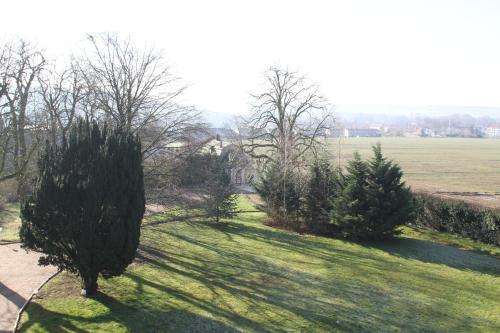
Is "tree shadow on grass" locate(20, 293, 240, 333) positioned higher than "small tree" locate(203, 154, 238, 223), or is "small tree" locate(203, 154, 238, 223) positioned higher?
"small tree" locate(203, 154, 238, 223)

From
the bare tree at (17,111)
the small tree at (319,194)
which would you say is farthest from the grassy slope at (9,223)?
the small tree at (319,194)

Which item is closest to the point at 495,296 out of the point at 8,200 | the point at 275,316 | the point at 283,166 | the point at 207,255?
the point at 275,316

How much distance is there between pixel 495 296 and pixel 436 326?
4.58 metres

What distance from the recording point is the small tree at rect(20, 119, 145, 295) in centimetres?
1180

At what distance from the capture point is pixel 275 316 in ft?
40.5

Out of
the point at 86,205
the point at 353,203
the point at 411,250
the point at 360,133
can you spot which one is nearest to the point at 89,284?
the point at 86,205

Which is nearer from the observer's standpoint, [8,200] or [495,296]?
[495,296]

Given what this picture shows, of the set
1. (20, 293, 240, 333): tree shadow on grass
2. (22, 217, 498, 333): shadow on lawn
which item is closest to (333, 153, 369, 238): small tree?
(22, 217, 498, 333): shadow on lawn

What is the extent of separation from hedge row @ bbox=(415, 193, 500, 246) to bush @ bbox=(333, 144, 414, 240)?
332 cm

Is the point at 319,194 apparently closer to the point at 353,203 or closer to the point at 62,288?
the point at 353,203

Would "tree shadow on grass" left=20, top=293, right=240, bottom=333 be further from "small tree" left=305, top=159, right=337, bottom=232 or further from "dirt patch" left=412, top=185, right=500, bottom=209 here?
"dirt patch" left=412, top=185, right=500, bottom=209

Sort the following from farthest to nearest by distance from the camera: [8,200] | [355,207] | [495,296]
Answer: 1. [8,200]
2. [355,207]
3. [495,296]

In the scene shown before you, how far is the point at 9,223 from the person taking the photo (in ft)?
82.3

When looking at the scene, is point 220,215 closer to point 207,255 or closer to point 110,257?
point 207,255
